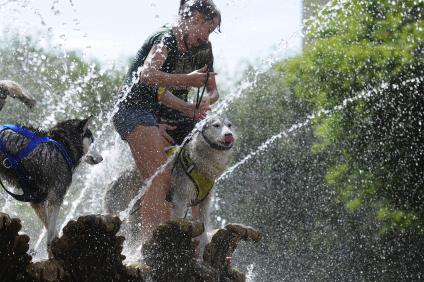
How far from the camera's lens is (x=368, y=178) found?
1788 centimetres

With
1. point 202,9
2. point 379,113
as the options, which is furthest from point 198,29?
point 379,113

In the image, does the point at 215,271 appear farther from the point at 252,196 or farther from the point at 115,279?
the point at 252,196

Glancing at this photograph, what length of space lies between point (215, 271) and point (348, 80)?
13.4 m

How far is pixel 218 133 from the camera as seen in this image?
6211mm

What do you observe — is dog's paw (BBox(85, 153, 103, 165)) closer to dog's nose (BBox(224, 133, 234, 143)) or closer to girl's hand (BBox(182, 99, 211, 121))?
girl's hand (BBox(182, 99, 211, 121))

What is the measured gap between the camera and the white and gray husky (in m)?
5.33

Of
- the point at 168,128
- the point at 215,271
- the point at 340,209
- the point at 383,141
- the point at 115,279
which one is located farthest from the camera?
the point at 340,209

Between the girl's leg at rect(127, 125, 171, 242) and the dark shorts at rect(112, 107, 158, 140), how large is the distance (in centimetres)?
3

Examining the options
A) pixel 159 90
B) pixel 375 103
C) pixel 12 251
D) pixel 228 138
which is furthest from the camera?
pixel 375 103

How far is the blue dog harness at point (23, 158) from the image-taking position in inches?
210

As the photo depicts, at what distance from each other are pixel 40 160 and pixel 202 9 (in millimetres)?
1541

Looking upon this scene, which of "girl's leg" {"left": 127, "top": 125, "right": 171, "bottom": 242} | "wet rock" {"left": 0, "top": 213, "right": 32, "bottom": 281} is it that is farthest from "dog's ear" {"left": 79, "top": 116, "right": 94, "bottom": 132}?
"wet rock" {"left": 0, "top": 213, "right": 32, "bottom": 281}

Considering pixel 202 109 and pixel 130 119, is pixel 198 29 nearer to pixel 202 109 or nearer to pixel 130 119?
pixel 202 109

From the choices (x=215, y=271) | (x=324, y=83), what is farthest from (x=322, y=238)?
(x=215, y=271)
